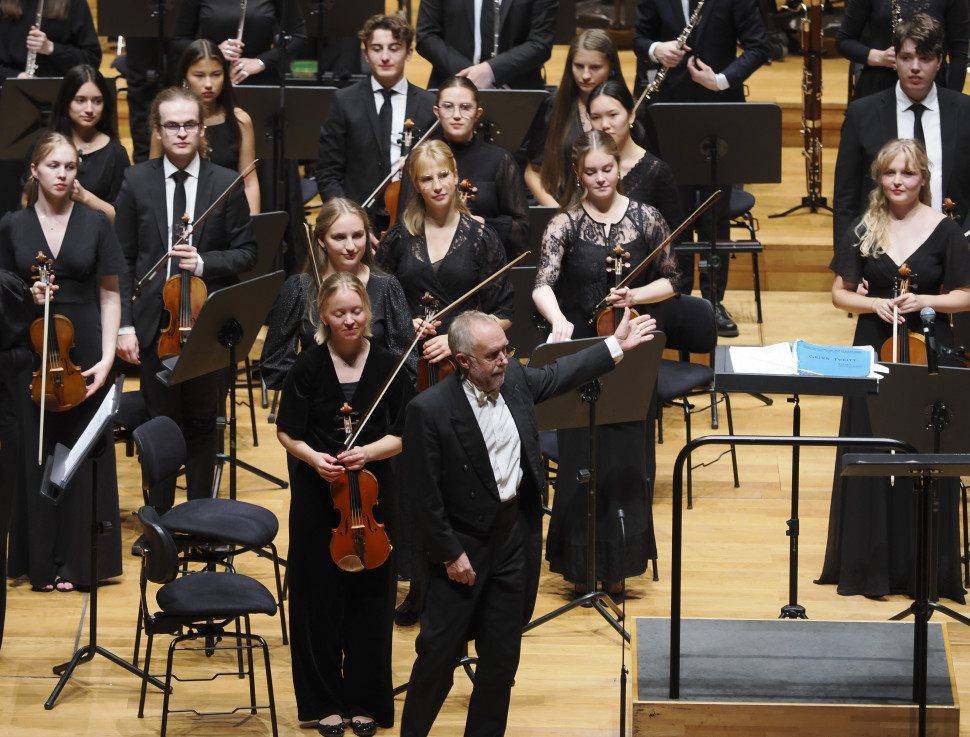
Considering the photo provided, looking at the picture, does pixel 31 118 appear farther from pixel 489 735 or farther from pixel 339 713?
pixel 489 735

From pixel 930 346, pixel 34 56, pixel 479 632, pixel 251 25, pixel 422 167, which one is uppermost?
pixel 251 25

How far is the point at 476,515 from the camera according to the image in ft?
12.1

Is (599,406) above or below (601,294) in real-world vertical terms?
below

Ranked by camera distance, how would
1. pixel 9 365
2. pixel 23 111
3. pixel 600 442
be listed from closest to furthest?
pixel 9 365 → pixel 600 442 → pixel 23 111

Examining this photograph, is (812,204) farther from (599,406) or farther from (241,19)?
(599,406)

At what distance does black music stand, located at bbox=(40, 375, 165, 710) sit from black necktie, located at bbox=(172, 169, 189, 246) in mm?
807

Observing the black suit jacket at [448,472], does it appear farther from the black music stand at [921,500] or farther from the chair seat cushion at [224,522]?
the black music stand at [921,500]

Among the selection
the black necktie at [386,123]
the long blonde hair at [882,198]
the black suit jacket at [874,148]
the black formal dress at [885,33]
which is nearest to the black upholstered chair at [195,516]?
the black necktie at [386,123]

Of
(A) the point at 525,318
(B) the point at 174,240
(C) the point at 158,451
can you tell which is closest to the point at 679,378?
(A) the point at 525,318

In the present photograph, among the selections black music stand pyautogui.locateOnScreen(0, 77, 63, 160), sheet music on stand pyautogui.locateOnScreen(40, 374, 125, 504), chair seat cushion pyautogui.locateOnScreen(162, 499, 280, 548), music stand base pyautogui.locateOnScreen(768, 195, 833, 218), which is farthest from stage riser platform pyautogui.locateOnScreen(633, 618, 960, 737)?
music stand base pyautogui.locateOnScreen(768, 195, 833, 218)

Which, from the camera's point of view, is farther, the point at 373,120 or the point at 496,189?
the point at 373,120

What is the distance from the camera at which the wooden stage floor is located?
418 centimetres

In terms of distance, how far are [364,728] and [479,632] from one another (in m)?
0.53

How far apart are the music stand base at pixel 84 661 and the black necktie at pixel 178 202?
1.37m
